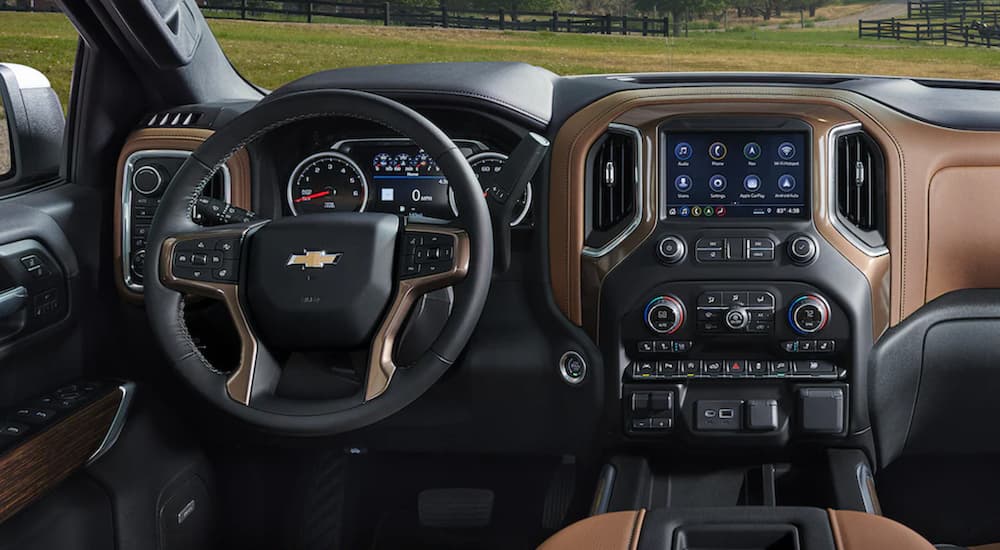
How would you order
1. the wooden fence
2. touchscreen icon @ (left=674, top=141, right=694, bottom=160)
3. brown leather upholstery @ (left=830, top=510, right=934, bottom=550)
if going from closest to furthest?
brown leather upholstery @ (left=830, top=510, right=934, bottom=550) → touchscreen icon @ (left=674, top=141, right=694, bottom=160) → the wooden fence

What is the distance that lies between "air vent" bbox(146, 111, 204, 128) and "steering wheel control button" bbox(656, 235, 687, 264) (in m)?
1.17

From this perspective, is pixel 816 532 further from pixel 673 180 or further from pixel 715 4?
pixel 715 4

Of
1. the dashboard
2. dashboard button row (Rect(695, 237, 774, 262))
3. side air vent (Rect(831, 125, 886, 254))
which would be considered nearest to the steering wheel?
the dashboard

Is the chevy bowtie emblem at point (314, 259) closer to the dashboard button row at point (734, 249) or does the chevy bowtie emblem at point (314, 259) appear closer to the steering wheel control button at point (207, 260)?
the steering wheel control button at point (207, 260)

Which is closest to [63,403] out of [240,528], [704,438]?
[240,528]

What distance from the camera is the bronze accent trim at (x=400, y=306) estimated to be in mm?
1987

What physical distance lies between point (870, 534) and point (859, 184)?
102cm

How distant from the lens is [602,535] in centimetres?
167

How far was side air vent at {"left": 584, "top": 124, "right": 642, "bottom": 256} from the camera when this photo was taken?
2416 mm

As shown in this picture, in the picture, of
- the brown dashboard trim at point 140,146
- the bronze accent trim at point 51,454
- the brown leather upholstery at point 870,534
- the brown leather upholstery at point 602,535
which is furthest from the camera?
the brown dashboard trim at point 140,146

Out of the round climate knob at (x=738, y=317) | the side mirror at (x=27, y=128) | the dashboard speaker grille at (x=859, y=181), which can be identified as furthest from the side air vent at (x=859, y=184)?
the side mirror at (x=27, y=128)

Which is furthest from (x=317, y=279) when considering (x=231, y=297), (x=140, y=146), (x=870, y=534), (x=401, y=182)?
(x=870, y=534)

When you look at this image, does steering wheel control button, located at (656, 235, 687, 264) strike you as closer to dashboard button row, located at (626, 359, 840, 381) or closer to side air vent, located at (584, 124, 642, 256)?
side air vent, located at (584, 124, 642, 256)

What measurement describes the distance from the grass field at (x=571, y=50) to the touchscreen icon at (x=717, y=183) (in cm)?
42
